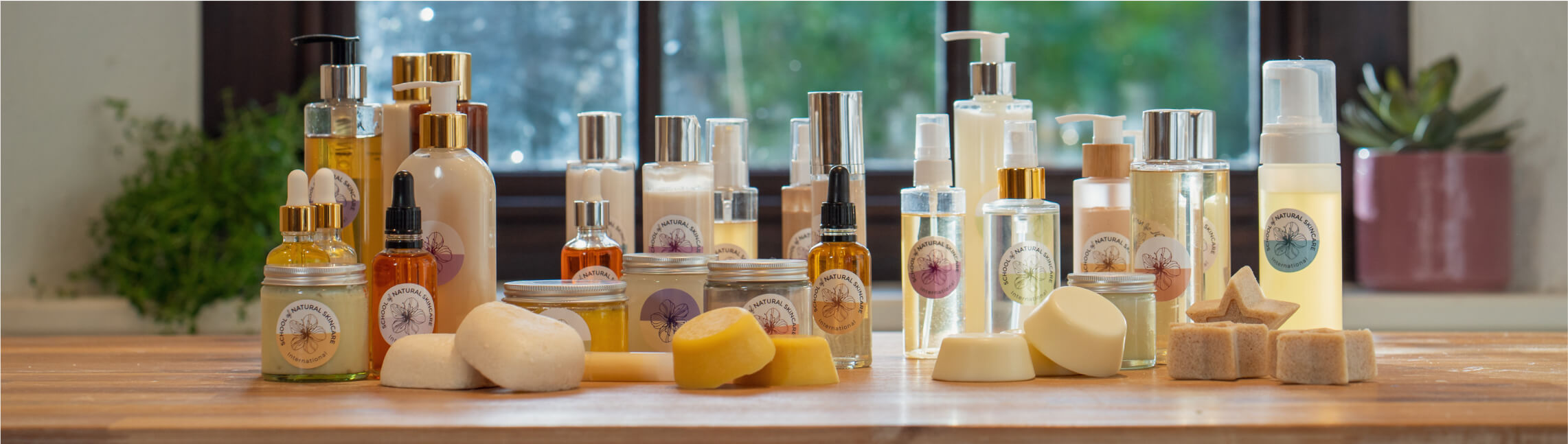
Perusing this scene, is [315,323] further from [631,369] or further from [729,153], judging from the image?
[729,153]

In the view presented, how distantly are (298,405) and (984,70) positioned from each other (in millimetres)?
495

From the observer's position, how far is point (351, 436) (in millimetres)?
504

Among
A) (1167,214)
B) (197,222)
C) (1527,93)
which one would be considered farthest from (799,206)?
(1527,93)

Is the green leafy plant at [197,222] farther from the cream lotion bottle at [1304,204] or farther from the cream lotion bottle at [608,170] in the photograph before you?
the cream lotion bottle at [1304,204]

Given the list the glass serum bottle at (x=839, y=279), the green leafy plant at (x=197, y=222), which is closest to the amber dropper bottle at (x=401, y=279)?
the glass serum bottle at (x=839, y=279)

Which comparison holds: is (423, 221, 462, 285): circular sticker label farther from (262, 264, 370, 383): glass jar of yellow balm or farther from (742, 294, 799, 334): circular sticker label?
(742, 294, 799, 334): circular sticker label

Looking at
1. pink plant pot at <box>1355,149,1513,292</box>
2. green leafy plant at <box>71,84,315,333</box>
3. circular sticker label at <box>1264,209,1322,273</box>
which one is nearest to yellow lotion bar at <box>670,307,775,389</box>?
circular sticker label at <box>1264,209,1322,273</box>

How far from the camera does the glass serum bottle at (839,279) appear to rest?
2.31 ft

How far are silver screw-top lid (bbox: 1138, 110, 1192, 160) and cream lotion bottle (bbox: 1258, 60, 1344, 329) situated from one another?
2.3 inches

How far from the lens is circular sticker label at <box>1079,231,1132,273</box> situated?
745 millimetres

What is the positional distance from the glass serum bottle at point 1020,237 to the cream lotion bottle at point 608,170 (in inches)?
10.3

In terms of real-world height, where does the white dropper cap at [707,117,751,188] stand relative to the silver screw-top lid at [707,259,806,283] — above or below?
above

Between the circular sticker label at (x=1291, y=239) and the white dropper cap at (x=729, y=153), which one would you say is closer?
the circular sticker label at (x=1291, y=239)

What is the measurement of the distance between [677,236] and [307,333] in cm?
25
